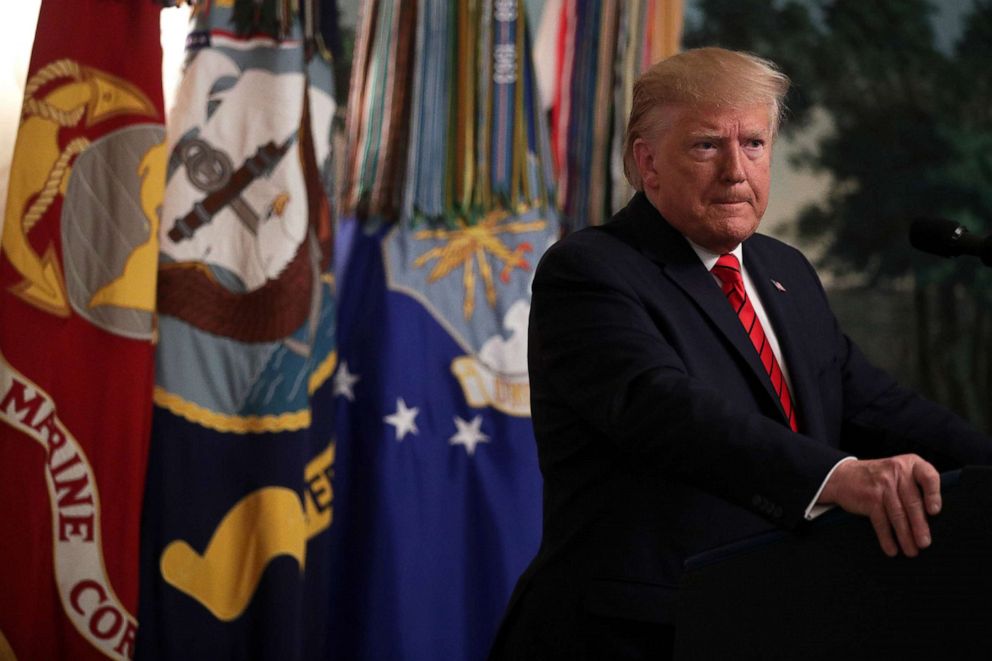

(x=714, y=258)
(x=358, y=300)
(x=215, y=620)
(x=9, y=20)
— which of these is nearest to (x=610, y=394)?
(x=714, y=258)

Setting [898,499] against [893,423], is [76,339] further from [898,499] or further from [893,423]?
[898,499]

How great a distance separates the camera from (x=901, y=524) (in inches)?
40.8

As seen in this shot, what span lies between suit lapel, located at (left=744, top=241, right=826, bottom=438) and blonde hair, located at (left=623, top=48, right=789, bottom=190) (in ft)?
0.67

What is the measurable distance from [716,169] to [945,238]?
319mm

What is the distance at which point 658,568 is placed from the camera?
148 cm

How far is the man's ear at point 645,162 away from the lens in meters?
1.69

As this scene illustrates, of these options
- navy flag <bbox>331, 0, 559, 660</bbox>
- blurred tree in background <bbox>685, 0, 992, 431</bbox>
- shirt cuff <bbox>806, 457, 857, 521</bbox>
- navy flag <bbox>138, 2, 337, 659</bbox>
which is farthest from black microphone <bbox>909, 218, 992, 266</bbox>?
blurred tree in background <bbox>685, 0, 992, 431</bbox>

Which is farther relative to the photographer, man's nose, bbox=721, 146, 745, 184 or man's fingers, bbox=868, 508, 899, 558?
man's nose, bbox=721, 146, 745, 184

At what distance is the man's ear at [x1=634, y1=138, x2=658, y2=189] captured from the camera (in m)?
1.69

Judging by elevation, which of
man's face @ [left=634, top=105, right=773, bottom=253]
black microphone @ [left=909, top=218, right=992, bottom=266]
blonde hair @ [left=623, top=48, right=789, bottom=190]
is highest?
blonde hair @ [left=623, top=48, right=789, bottom=190]

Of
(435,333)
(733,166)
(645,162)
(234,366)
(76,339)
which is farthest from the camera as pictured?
(435,333)

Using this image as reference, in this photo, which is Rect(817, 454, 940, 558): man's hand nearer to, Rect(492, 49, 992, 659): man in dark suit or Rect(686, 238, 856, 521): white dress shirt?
Rect(492, 49, 992, 659): man in dark suit

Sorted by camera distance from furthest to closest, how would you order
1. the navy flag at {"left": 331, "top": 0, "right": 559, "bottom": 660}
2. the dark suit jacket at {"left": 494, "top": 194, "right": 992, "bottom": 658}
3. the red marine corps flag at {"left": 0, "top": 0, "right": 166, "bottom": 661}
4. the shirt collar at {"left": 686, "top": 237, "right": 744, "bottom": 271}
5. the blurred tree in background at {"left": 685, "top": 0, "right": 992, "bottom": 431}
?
the blurred tree in background at {"left": 685, "top": 0, "right": 992, "bottom": 431}
the navy flag at {"left": 331, "top": 0, "right": 559, "bottom": 660}
the red marine corps flag at {"left": 0, "top": 0, "right": 166, "bottom": 661}
the shirt collar at {"left": 686, "top": 237, "right": 744, "bottom": 271}
the dark suit jacket at {"left": 494, "top": 194, "right": 992, "bottom": 658}

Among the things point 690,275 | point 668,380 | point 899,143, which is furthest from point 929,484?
point 899,143
